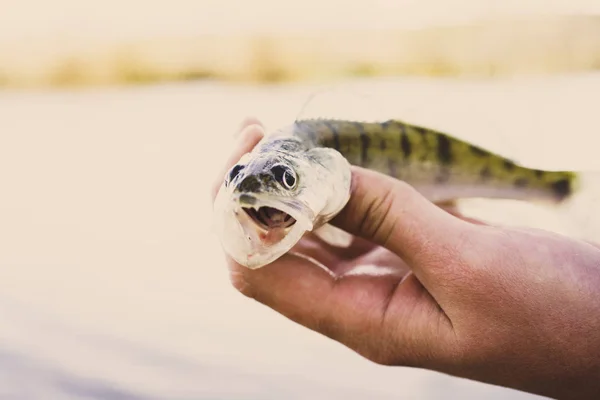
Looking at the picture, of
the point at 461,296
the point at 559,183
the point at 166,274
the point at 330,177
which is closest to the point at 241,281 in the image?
the point at 330,177

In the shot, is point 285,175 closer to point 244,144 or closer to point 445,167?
point 244,144

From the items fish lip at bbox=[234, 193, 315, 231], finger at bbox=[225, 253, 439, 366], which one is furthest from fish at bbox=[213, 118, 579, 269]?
finger at bbox=[225, 253, 439, 366]

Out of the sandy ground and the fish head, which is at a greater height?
the sandy ground

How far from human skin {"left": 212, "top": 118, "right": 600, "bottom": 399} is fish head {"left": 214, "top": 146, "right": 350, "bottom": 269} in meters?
0.25

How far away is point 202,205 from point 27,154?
2.78 metres

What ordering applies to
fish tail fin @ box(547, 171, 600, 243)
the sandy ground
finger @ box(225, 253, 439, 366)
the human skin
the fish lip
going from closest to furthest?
1. the fish lip
2. the human skin
3. finger @ box(225, 253, 439, 366)
4. fish tail fin @ box(547, 171, 600, 243)
5. the sandy ground

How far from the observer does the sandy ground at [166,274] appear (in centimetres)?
209

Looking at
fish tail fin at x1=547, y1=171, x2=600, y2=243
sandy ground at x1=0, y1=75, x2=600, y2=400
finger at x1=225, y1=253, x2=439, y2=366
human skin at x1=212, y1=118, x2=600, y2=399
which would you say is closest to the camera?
human skin at x1=212, y1=118, x2=600, y2=399

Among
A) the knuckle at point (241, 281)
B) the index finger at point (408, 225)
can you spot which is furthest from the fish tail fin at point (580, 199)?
the knuckle at point (241, 281)

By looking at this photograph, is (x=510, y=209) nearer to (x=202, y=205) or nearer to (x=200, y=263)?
(x=200, y=263)

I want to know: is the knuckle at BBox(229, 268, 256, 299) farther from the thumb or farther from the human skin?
the thumb

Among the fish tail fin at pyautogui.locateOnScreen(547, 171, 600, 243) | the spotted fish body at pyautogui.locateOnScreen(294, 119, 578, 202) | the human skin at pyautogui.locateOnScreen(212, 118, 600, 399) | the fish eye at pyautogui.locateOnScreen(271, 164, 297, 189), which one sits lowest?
the human skin at pyautogui.locateOnScreen(212, 118, 600, 399)

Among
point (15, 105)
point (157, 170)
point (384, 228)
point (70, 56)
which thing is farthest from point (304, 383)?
point (70, 56)

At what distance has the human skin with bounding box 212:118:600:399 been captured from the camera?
1223mm
